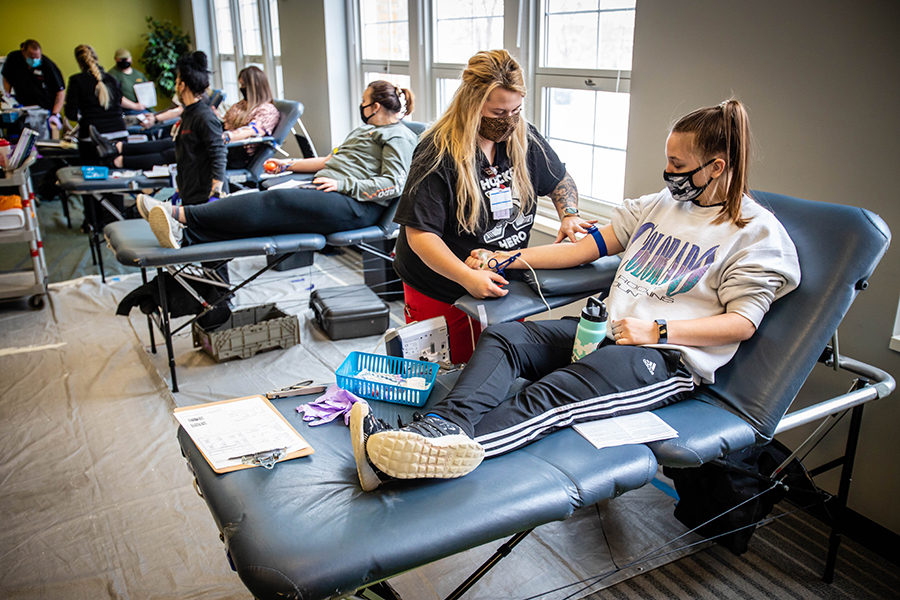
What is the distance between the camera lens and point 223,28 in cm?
764

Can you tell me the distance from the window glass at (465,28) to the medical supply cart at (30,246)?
2314mm

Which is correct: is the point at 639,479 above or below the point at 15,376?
above

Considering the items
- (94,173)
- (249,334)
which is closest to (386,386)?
(249,334)

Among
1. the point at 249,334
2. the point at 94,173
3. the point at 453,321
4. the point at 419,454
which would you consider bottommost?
the point at 249,334

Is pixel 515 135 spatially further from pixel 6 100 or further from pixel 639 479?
pixel 6 100

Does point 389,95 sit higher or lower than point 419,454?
higher

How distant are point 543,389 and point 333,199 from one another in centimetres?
173

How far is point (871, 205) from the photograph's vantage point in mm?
1706

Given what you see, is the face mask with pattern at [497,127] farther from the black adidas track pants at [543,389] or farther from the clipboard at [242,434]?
the clipboard at [242,434]

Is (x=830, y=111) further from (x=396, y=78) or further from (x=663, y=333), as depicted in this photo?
(x=396, y=78)

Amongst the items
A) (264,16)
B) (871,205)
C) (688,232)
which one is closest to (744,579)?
(688,232)

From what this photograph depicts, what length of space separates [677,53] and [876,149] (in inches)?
29.5

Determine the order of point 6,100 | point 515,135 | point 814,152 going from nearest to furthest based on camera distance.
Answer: point 814,152
point 515,135
point 6,100

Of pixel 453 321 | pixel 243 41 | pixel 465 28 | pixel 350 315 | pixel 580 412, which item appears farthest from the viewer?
pixel 243 41
